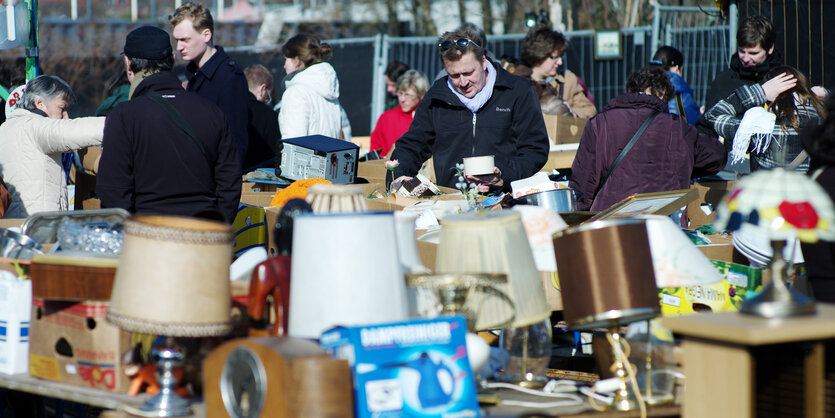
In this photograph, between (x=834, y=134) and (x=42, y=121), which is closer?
(x=834, y=134)

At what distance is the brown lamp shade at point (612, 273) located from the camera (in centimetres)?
249

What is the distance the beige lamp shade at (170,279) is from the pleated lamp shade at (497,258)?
615 millimetres

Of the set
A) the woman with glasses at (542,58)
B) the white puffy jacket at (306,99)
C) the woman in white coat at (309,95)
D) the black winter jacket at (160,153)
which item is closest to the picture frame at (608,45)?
the woman with glasses at (542,58)

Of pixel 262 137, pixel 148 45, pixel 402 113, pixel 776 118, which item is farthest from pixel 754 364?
pixel 402 113

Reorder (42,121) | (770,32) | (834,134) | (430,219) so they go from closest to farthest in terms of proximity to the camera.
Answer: (834,134) → (430,219) → (42,121) → (770,32)

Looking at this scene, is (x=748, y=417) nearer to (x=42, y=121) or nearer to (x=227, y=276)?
(x=227, y=276)

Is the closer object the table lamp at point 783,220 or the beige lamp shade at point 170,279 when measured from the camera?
the table lamp at point 783,220

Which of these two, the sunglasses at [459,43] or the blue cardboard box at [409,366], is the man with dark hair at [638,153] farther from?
the blue cardboard box at [409,366]

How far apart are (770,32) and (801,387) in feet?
12.2

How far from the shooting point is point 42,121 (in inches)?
177

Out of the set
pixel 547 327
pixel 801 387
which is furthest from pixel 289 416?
pixel 801 387

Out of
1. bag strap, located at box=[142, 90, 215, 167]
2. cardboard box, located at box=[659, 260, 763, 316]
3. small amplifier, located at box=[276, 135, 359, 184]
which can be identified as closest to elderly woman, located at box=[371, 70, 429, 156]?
small amplifier, located at box=[276, 135, 359, 184]

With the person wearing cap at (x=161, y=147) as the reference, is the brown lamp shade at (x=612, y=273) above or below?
below

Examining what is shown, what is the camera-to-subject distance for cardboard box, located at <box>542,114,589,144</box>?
6707 millimetres
